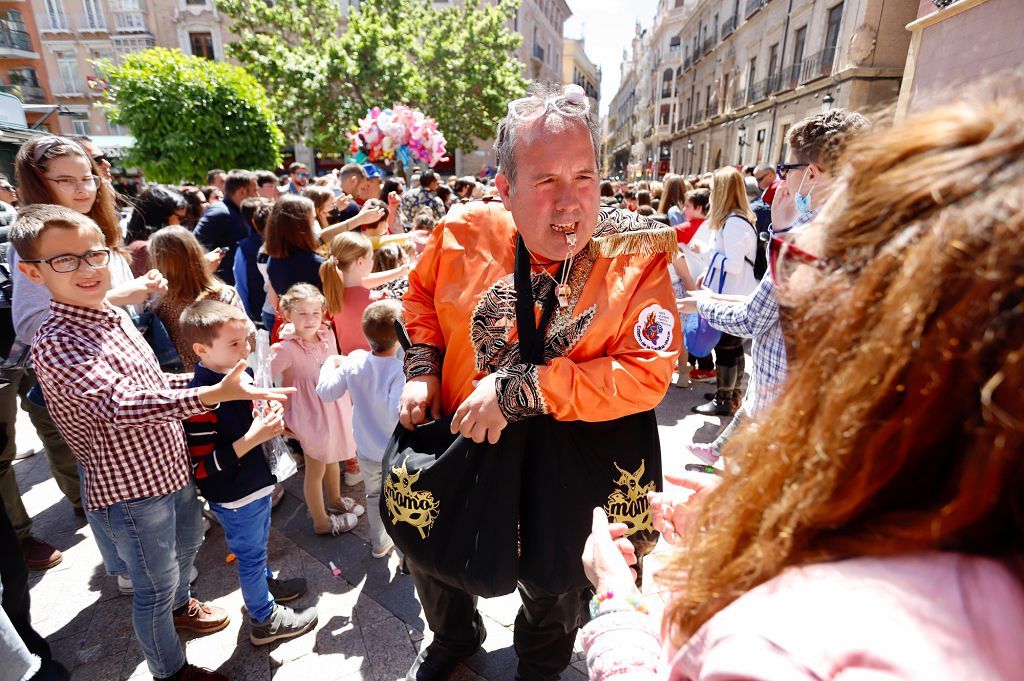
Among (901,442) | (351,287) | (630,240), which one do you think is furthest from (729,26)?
(901,442)

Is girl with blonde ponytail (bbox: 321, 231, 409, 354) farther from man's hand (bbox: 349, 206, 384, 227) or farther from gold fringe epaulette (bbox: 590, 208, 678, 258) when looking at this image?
gold fringe epaulette (bbox: 590, 208, 678, 258)

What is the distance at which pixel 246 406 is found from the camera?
7.25 ft

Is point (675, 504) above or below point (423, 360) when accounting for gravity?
below

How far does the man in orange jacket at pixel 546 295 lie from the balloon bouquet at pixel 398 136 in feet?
18.0

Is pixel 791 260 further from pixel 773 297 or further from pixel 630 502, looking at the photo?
pixel 773 297

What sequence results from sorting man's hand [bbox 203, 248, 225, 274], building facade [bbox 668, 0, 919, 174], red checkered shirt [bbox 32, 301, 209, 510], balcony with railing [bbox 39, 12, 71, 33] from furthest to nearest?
balcony with railing [bbox 39, 12, 71, 33] → building facade [bbox 668, 0, 919, 174] → man's hand [bbox 203, 248, 225, 274] → red checkered shirt [bbox 32, 301, 209, 510]

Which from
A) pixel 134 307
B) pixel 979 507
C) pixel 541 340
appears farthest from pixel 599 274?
pixel 134 307

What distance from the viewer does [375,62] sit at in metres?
18.9

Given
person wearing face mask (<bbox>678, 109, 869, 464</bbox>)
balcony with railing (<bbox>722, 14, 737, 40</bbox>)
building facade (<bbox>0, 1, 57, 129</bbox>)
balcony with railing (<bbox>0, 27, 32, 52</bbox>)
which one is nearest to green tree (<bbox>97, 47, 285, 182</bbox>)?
person wearing face mask (<bbox>678, 109, 869, 464</bbox>)

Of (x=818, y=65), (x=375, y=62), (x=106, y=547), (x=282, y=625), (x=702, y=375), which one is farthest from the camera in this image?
(x=818, y=65)

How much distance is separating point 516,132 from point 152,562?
1986mm

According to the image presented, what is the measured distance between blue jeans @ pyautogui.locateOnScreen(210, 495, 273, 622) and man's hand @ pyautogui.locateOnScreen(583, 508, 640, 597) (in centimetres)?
170

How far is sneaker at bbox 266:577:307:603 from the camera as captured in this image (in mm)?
2562

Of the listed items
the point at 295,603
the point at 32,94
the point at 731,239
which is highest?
the point at 32,94
